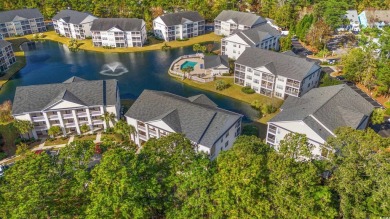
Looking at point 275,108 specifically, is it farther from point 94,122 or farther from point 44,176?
point 44,176

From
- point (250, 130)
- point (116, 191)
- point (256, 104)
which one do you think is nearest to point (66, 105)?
point (116, 191)

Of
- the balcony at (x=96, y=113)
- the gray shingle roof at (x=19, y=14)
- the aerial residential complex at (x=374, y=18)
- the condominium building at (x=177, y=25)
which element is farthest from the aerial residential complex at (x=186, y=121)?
the aerial residential complex at (x=374, y=18)

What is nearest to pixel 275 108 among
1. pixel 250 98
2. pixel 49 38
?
pixel 250 98

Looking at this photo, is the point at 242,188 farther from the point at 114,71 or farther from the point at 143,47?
the point at 143,47

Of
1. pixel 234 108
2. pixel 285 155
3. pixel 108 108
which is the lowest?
pixel 234 108

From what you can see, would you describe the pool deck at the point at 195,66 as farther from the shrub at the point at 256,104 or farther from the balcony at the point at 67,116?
the balcony at the point at 67,116

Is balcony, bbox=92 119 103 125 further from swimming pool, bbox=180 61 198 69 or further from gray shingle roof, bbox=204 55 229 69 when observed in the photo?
swimming pool, bbox=180 61 198 69
